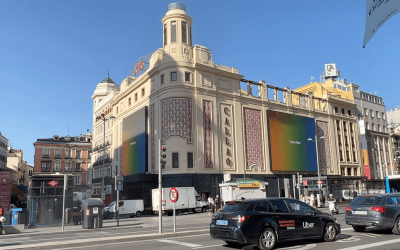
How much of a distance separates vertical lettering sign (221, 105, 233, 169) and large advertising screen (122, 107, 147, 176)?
10205 millimetres

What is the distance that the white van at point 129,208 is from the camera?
35406mm

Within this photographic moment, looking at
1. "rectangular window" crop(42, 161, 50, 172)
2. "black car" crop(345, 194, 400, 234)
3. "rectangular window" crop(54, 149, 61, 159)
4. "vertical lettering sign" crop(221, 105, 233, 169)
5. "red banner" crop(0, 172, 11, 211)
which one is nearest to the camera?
"black car" crop(345, 194, 400, 234)

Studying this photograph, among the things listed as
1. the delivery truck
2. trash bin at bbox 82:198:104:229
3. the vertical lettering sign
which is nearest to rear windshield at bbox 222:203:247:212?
trash bin at bbox 82:198:104:229

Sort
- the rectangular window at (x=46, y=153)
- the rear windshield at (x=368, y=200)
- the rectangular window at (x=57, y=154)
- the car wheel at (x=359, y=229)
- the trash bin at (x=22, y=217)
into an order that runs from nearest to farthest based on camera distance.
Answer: the rear windshield at (x=368, y=200), the car wheel at (x=359, y=229), the trash bin at (x=22, y=217), the rectangular window at (x=46, y=153), the rectangular window at (x=57, y=154)

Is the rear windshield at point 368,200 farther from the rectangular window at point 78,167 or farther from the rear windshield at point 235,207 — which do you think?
the rectangular window at point 78,167

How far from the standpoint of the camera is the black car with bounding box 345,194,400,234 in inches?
508

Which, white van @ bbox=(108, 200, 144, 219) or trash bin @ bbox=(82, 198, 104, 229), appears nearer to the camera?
trash bin @ bbox=(82, 198, 104, 229)

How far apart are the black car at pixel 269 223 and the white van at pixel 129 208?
85.3ft

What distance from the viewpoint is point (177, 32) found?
4528cm

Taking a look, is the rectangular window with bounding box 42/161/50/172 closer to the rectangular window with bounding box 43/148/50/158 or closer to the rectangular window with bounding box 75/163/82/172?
the rectangular window with bounding box 43/148/50/158

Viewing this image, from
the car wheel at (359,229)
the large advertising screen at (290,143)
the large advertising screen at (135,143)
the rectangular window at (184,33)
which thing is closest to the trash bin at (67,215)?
the car wheel at (359,229)

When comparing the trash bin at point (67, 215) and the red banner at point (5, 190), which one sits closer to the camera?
the trash bin at point (67, 215)

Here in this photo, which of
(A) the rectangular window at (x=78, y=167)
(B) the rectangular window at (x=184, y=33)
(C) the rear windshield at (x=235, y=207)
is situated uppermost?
(B) the rectangular window at (x=184, y=33)

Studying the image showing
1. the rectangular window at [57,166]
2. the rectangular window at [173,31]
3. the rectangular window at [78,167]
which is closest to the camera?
the rectangular window at [173,31]
